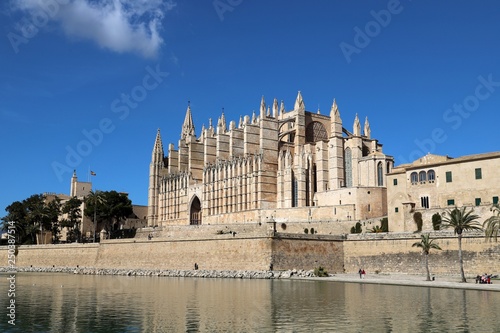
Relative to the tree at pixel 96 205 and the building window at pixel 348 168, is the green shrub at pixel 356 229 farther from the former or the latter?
the tree at pixel 96 205

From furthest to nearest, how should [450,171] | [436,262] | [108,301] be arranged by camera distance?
[450,171] < [436,262] < [108,301]

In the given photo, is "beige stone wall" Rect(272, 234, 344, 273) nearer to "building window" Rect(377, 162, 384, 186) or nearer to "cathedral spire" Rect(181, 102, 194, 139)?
"building window" Rect(377, 162, 384, 186)

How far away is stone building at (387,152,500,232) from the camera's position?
36656mm

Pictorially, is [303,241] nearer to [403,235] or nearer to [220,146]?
[403,235]

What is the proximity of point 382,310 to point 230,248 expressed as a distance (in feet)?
71.4

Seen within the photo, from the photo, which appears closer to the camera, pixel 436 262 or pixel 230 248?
pixel 436 262

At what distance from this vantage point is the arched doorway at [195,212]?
70750 millimetres

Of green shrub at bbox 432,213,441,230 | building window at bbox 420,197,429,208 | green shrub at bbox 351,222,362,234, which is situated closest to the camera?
green shrub at bbox 432,213,441,230

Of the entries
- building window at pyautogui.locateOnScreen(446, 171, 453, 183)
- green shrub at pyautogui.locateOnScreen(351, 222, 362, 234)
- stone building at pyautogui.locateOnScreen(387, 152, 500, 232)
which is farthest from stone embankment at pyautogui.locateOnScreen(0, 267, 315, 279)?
building window at pyautogui.locateOnScreen(446, 171, 453, 183)

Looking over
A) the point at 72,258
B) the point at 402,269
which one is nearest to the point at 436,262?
the point at 402,269

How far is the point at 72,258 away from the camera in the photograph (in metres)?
56.2

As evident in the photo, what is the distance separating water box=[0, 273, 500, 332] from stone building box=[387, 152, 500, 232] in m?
10.8

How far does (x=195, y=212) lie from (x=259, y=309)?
51.1m

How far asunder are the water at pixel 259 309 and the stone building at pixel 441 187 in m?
10.8
